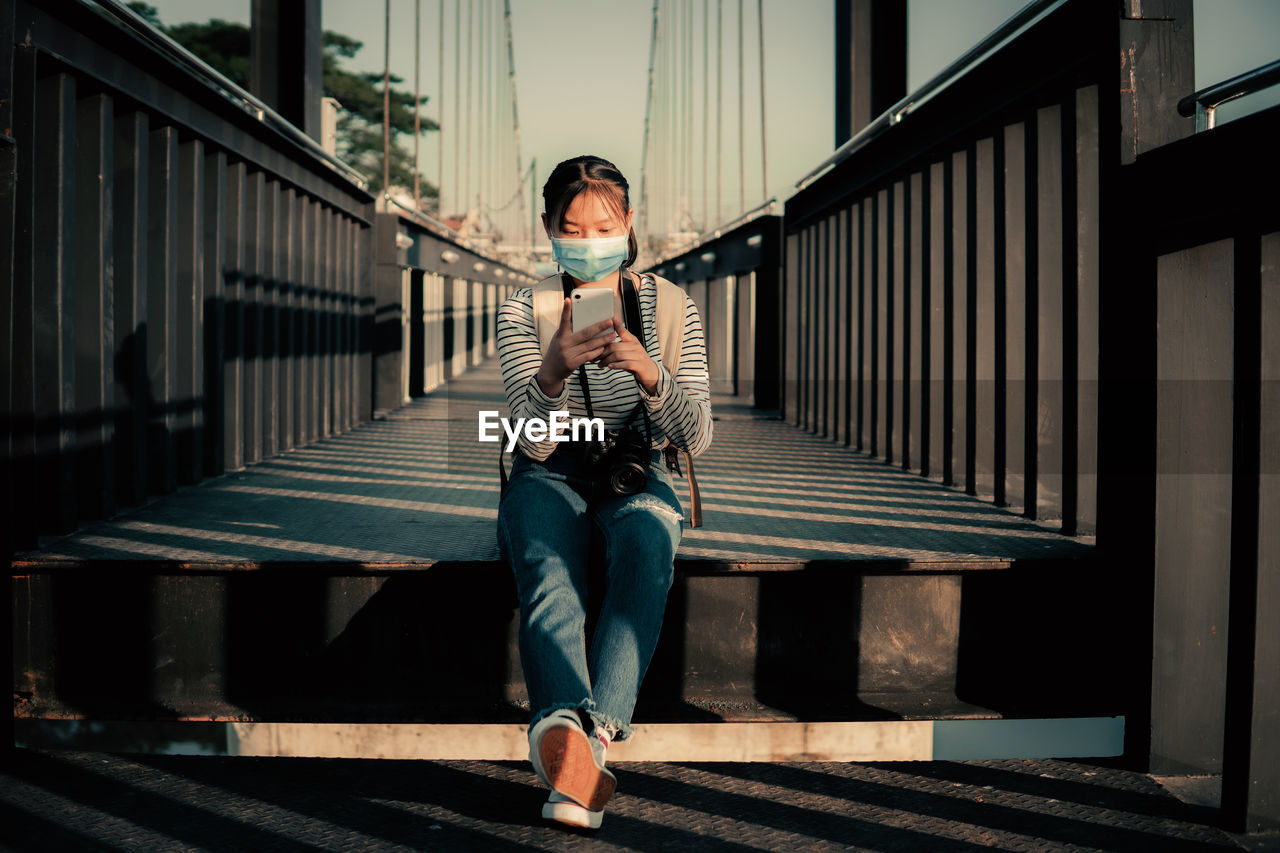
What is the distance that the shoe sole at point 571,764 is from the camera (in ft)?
6.46

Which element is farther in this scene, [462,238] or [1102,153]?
[462,238]

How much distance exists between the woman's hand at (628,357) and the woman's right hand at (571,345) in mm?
18

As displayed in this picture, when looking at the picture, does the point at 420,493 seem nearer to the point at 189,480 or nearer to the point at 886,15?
the point at 189,480

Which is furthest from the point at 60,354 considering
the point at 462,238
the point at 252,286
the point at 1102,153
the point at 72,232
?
the point at 462,238

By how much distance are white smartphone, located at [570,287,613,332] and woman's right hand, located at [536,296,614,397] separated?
1 cm

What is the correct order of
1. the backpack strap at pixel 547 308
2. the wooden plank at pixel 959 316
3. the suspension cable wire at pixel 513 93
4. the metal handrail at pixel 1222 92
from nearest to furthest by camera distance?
1. the metal handrail at pixel 1222 92
2. the backpack strap at pixel 547 308
3. the wooden plank at pixel 959 316
4. the suspension cable wire at pixel 513 93

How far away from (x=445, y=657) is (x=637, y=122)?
5767 centimetres

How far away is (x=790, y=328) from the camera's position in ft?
26.5

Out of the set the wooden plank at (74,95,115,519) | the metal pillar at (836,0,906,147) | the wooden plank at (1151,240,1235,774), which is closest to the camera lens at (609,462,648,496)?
the wooden plank at (1151,240,1235,774)

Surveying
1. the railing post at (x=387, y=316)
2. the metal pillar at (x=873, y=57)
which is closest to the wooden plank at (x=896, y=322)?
the metal pillar at (x=873, y=57)

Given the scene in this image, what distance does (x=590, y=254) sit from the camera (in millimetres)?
2459

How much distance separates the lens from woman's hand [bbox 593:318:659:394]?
2230mm

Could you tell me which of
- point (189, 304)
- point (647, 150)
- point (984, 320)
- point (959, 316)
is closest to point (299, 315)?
point (189, 304)

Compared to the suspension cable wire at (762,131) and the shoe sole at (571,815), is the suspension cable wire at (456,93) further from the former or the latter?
the shoe sole at (571,815)
